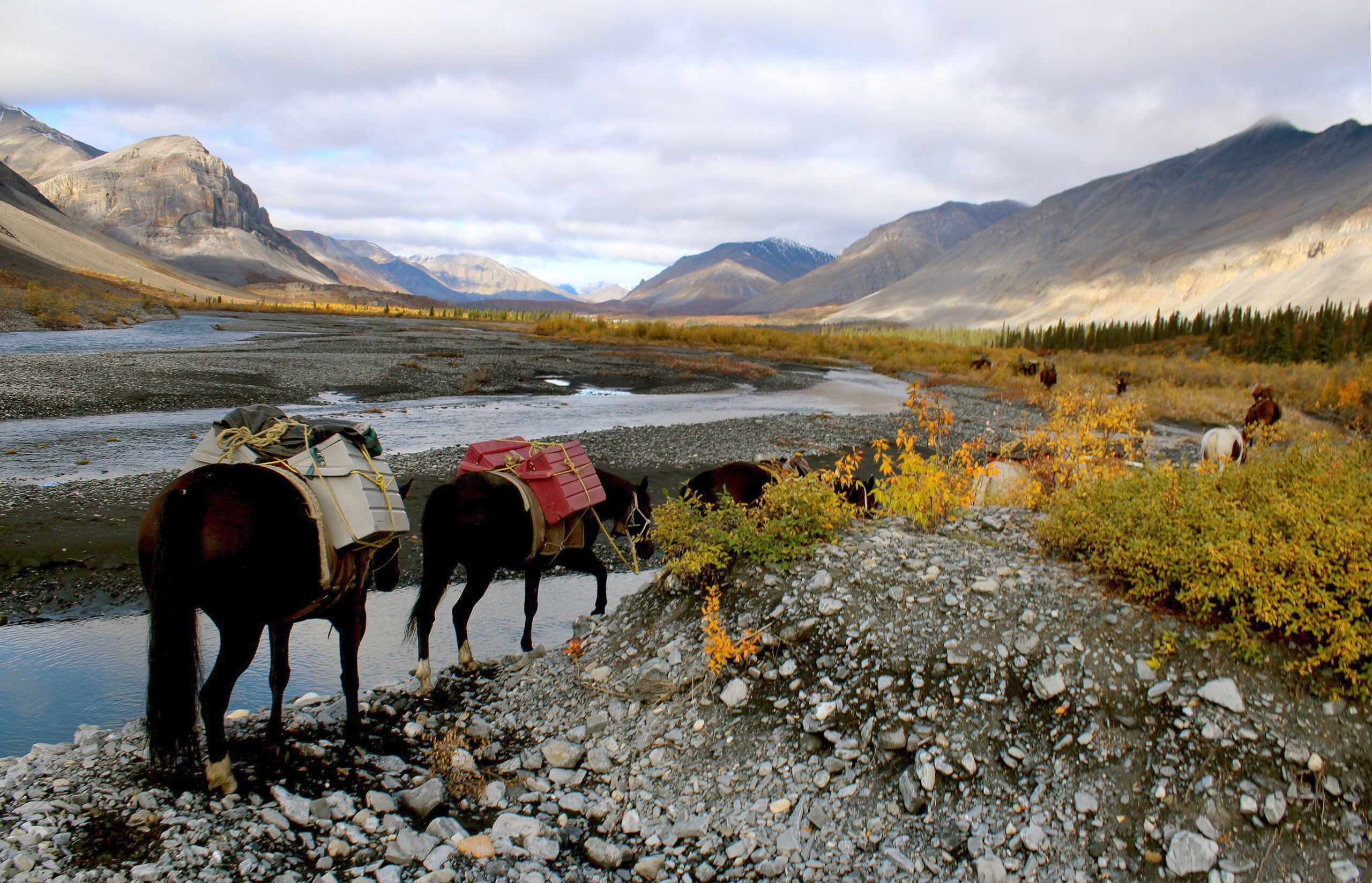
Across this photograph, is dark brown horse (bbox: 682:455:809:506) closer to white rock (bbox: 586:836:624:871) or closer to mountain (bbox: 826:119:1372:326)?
white rock (bbox: 586:836:624:871)

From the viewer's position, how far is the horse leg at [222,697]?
143 inches

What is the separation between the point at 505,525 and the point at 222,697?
2.12m

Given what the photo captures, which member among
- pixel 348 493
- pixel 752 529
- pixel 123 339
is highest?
pixel 123 339

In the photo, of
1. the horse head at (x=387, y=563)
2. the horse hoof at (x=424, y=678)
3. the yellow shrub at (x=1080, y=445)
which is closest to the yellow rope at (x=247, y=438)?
the horse head at (x=387, y=563)

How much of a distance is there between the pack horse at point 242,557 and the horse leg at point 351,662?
0.01 meters

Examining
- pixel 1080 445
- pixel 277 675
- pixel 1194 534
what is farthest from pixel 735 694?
pixel 1080 445

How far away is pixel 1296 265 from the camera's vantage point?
10156cm

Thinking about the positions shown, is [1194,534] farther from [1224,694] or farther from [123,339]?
[123,339]

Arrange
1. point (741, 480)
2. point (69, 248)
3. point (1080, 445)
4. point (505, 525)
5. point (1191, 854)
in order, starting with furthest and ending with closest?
point (69, 248)
point (1080, 445)
point (741, 480)
point (505, 525)
point (1191, 854)

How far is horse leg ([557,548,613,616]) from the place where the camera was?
618 centimetres

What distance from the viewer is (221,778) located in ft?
11.9

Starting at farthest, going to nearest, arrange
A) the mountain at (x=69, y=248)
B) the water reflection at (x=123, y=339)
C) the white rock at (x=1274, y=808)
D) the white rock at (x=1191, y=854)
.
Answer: the mountain at (x=69, y=248) < the water reflection at (x=123, y=339) < the white rock at (x=1274, y=808) < the white rock at (x=1191, y=854)

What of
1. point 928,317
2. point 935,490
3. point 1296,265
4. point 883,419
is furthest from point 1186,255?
point 935,490

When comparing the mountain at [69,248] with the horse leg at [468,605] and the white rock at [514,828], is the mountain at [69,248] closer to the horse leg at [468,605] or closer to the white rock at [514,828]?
the horse leg at [468,605]
